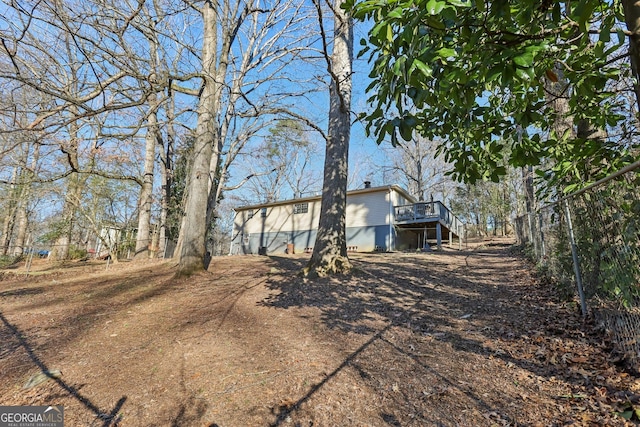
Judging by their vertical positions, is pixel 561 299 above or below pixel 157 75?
below

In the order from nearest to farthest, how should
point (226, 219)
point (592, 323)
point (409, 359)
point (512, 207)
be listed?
point (409, 359) → point (592, 323) → point (512, 207) → point (226, 219)

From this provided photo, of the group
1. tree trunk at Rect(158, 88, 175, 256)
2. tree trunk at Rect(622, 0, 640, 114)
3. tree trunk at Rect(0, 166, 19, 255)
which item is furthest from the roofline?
tree trunk at Rect(622, 0, 640, 114)

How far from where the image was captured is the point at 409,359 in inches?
106

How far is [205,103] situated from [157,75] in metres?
2.31

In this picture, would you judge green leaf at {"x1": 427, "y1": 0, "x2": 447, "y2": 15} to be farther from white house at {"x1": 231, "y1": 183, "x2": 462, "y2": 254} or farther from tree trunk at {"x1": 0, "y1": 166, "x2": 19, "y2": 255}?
tree trunk at {"x1": 0, "y1": 166, "x2": 19, "y2": 255}

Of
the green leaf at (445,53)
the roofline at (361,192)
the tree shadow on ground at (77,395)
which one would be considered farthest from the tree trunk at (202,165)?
the roofline at (361,192)

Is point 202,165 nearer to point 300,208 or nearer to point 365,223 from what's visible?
point 365,223

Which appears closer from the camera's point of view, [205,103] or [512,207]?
[205,103]

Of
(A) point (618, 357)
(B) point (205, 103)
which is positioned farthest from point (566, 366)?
(B) point (205, 103)

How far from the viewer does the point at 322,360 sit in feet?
8.95

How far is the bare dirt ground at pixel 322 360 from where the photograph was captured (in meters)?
1.99

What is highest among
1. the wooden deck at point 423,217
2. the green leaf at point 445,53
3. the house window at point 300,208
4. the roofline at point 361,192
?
the roofline at point 361,192

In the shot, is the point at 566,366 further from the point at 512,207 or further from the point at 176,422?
the point at 512,207

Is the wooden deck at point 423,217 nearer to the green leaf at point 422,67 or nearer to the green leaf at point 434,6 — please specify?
the green leaf at point 422,67
